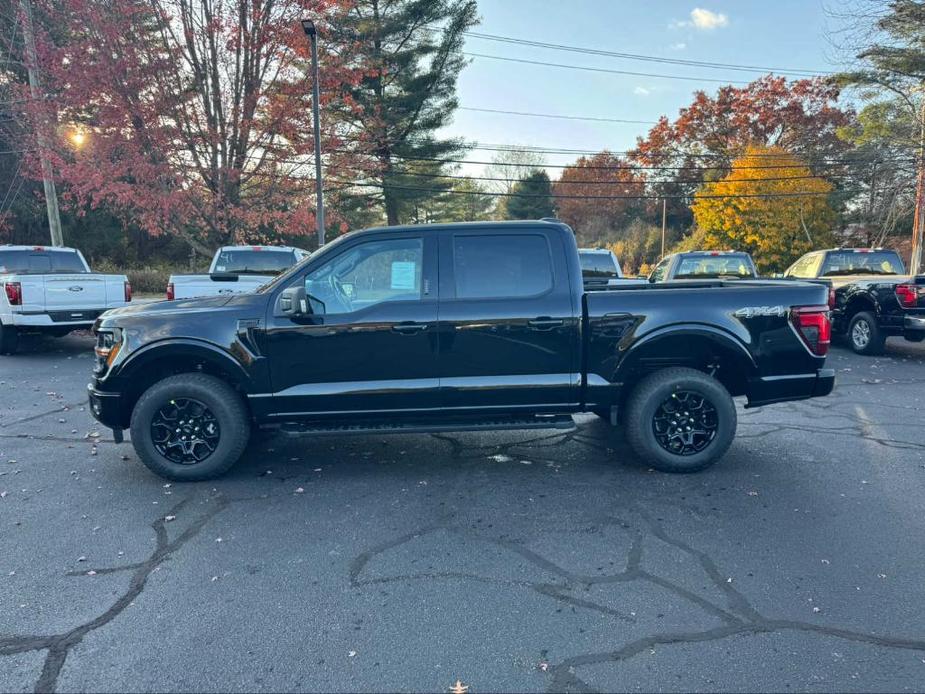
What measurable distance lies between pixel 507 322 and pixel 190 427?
256 centimetres

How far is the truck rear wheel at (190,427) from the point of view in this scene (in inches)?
171

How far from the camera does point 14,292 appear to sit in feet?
30.5


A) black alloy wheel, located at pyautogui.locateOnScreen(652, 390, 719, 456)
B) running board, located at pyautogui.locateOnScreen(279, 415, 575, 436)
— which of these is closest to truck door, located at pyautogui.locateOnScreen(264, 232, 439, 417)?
running board, located at pyautogui.locateOnScreen(279, 415, 575, 436)

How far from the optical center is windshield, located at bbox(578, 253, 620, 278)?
10.9m

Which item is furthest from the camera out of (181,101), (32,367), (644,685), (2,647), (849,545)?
(181,101)

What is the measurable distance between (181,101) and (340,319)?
12.4 metres

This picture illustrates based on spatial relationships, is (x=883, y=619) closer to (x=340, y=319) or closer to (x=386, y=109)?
(x=340, y=319)

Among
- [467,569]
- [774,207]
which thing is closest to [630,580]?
[467,569]

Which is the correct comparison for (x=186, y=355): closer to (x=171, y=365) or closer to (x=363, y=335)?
(x=171, y=365)

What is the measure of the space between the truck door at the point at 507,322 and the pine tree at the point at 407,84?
22978 millimetres

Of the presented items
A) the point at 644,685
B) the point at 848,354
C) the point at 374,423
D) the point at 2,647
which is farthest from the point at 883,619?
the point at 848,354

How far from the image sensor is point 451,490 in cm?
427

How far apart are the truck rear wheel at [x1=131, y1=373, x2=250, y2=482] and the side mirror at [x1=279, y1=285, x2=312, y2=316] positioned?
85cm

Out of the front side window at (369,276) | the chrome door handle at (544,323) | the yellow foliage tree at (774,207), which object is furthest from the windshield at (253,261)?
the yellow foliage tree at (774,207)
